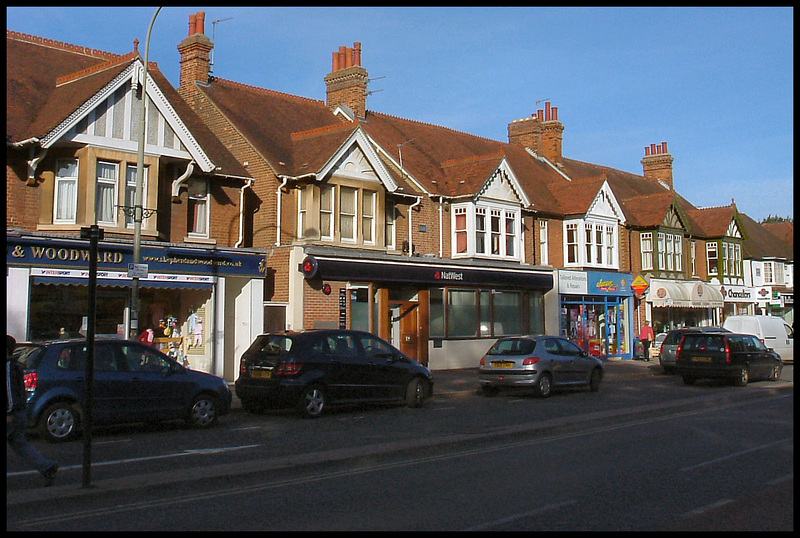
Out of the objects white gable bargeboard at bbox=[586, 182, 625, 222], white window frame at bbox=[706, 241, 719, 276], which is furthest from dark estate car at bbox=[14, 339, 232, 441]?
white window frame at bbox=[706, 241, 719, 276]

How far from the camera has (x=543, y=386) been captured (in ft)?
63.4

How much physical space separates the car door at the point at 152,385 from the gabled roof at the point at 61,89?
8001 mm

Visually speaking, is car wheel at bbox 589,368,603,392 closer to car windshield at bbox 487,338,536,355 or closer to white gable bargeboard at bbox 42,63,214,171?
car windshield at bbox 487,338,536,355

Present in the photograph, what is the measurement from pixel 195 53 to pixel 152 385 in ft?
57.5

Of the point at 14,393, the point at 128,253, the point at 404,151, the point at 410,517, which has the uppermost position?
the point at 404,151

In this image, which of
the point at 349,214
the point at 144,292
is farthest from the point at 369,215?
the point at 144,292

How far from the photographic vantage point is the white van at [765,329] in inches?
1183

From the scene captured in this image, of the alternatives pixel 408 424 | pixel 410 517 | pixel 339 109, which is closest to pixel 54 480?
pixel 410 517

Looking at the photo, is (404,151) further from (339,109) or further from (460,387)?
(460,387)

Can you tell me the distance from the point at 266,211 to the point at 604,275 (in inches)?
656

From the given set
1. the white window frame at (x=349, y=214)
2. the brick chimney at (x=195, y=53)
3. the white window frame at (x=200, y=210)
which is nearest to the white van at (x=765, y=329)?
the white window frame at (x=349, y=214)

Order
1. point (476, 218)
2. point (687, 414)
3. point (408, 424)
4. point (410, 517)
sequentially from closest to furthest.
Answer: point (410, 517) < point (408, 424) < point (687, 414) < point (476, 218)

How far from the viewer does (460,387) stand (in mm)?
21891

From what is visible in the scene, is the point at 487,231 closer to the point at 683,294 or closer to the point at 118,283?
the point at 118,283
